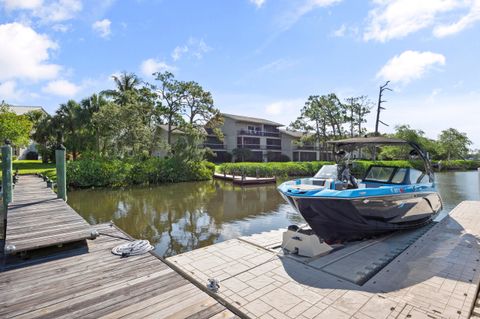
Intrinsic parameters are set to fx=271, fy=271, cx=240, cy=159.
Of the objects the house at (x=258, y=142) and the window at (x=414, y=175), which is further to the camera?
the house at (x=258, y=142)

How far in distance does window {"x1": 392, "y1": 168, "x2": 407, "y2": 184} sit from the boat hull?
58 cm

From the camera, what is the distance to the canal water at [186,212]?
29.1ft

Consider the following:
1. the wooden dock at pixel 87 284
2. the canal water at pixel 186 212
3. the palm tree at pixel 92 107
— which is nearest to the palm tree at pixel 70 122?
the palm tree at pixel 92 107

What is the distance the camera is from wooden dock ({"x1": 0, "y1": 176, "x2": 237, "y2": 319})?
276 centimetres

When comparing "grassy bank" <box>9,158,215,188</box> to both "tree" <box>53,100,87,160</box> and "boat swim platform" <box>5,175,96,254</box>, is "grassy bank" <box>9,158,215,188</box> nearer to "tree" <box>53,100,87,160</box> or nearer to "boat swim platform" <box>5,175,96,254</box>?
"tree" <box>53,100,87,160</box>

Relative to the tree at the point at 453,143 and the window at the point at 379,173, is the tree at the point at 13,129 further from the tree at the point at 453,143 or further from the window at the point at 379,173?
the tree at the point at 453,143

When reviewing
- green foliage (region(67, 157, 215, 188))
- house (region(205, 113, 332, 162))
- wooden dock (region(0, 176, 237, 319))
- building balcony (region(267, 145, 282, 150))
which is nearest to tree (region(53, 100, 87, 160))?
green foliage (region(67, 157, 215, 188))

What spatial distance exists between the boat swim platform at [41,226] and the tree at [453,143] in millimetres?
56593

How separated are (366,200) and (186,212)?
26.8ft

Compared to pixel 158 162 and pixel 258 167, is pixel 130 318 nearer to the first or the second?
pixel 158 162

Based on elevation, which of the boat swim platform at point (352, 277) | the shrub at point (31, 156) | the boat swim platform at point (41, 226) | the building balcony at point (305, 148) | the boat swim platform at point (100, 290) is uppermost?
the building balcony at point (305, 148)

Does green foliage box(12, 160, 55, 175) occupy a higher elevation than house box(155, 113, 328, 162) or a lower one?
lower

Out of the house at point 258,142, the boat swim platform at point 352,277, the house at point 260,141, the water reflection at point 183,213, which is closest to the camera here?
the boat swim platform at point 352,277

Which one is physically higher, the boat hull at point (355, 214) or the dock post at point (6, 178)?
the dock post at point (6, 178)
